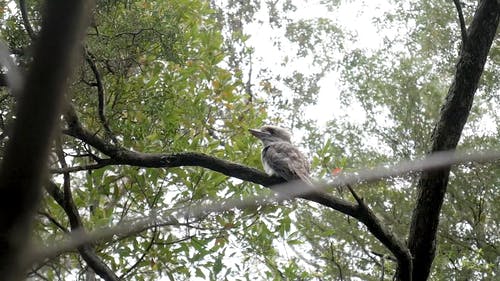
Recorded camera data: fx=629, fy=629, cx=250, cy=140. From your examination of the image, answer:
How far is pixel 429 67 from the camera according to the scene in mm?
9430

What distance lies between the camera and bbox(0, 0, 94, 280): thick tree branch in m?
0.56

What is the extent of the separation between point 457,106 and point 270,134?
5.69 feet

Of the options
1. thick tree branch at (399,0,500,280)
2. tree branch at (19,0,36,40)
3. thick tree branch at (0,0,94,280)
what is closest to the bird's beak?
thick tree branch at (399,0,500,280)

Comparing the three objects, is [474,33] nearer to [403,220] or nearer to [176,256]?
[176,256]

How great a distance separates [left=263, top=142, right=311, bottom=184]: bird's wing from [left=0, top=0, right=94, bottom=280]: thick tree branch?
3.59 meters

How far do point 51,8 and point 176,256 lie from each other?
4245mm

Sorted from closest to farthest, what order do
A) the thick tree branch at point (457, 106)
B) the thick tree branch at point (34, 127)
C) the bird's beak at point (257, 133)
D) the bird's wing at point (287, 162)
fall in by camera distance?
the thick tree branch at point (34, 127) < the thick tree branch at point (457, 106) < the bird's wing at point (287, 162) < the bird's beak at point (257, 133)

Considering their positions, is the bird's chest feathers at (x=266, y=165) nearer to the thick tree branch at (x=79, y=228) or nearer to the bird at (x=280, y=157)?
the bird at (x=280, y=157)

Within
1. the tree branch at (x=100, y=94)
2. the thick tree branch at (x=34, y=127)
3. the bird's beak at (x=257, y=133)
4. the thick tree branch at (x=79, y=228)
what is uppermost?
the bird's beak at (x=257, y=133)

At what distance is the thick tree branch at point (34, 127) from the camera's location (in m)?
0.56

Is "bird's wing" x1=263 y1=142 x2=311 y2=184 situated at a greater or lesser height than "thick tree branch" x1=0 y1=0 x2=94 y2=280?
greater

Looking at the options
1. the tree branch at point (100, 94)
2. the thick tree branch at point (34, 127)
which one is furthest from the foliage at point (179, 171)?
the thick tree branch at point (34, 127)

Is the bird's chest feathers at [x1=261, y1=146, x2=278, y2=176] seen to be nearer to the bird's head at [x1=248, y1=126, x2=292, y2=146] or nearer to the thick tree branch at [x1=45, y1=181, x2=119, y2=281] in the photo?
the bird's head at [x1=248, y1=126, x2=292, y2=146]

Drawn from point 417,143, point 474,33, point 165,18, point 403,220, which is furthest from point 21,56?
point 417,143
